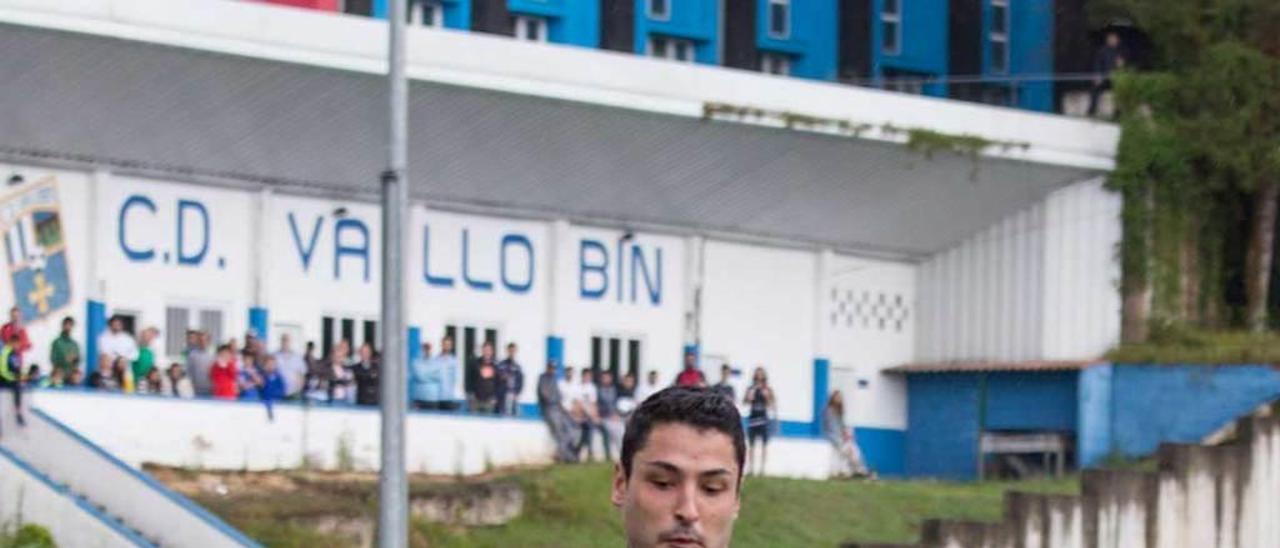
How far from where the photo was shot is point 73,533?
32906 mm

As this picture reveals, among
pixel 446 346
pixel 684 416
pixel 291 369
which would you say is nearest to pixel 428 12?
pixel 446 346

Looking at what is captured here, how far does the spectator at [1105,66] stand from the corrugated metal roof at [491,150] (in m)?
1.20

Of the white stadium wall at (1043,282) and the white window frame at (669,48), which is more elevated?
the white window frame at (669,48)

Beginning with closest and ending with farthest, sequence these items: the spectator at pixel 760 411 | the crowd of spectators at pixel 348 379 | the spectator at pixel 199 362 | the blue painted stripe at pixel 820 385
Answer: the crowd of spectators at pixel 348 379, the spectator at pixel 199 362, the spectator at pixel 760 411, the blue painted stripe at pixel 820 385

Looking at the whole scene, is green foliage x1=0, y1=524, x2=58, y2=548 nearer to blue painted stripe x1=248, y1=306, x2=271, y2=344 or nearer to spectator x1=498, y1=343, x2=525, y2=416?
blue painted stripe x1=248, y1=306, x2=271, y2=344

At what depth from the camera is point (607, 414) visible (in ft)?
145

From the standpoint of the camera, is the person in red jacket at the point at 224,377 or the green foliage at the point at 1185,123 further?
the green foliage at the point at 1185,123

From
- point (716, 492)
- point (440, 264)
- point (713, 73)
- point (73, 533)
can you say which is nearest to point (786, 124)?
point (713, 73)

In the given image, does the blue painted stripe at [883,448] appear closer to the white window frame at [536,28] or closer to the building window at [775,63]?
the building window at [775,63]

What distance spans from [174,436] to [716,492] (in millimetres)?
30858

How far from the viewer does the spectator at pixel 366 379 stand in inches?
1623

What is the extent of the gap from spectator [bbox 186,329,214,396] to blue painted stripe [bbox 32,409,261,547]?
422 centimetres

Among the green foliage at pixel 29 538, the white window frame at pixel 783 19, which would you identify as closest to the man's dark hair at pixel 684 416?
the green foliage at pixel 29 538

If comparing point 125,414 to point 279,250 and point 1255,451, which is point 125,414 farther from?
point 1255,451
